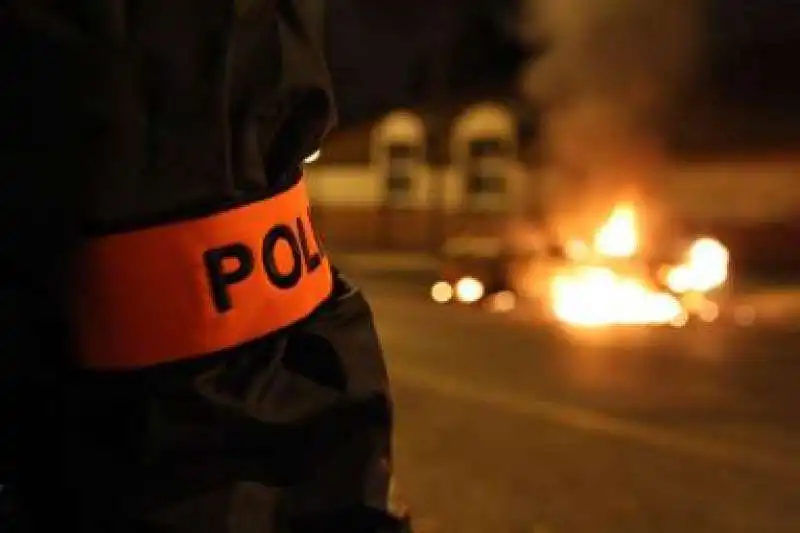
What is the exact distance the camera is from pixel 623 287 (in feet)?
59.5

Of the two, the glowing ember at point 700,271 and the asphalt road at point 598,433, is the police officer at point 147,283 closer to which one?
the asphalt road at point 598,433

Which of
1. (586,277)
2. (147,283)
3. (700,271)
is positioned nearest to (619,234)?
(700,271)

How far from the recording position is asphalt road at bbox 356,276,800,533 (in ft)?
20.1

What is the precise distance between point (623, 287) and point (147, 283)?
16919 millimetres

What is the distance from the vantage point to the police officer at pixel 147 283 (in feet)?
4.61

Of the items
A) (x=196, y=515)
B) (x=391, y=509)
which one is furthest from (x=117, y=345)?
(x=391, y=509)

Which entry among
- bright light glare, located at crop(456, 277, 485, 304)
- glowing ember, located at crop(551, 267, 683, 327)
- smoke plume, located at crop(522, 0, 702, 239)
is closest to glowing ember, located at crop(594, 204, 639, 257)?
glowing ember, located at crop(551, 267, 683, 327)

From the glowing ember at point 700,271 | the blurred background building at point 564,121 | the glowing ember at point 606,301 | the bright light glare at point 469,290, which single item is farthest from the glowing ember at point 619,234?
the bright light glare at point 469,290

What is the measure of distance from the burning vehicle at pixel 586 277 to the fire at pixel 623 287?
11mm

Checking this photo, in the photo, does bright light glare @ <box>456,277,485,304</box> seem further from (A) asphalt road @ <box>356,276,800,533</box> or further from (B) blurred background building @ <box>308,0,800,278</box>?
(B) blurred background building @ <box>308,0,800,278</box>

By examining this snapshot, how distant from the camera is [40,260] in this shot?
1444mm

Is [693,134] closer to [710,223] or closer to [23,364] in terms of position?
[710,223]

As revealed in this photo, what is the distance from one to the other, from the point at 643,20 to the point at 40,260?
29.2 m

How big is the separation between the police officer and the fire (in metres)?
12.8
